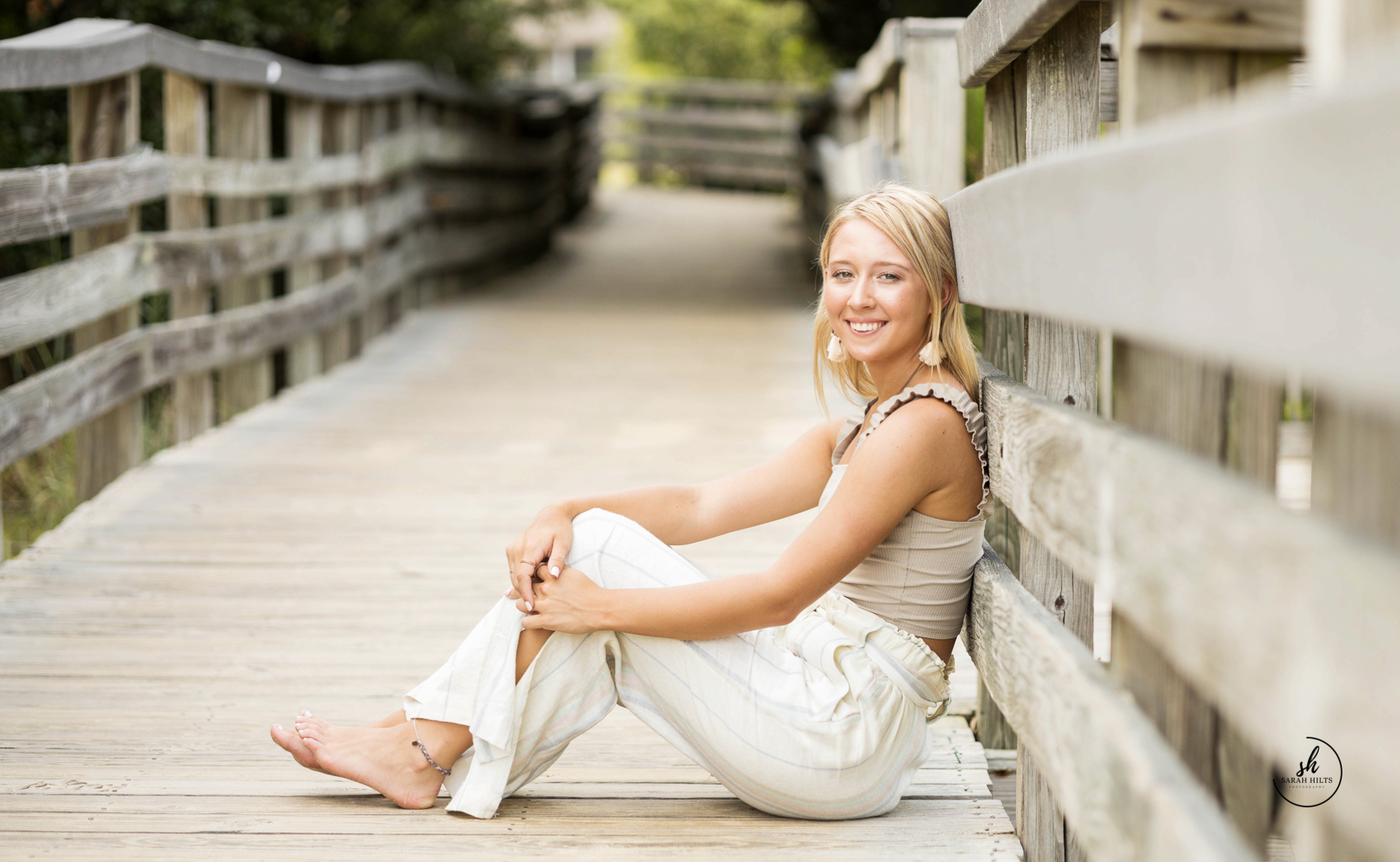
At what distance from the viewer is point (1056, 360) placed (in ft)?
6.15

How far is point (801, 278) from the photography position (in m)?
10.3

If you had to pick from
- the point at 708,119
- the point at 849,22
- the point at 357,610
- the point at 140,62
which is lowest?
the point at 357,610

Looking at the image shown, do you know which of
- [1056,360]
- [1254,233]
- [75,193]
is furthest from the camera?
[75,193]

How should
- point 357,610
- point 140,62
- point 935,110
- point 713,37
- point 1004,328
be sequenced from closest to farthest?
1. point 1004,328
2. point 357,610
3. point 140,62
4. point 935,110
5. point 713,37

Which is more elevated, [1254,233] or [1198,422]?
[1254,233]

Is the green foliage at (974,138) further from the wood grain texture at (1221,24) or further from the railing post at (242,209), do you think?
the wood grain texture at (1221,24)

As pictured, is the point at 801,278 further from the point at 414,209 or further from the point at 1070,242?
the point at 1070,242

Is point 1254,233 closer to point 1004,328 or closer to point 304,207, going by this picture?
point 1004,328

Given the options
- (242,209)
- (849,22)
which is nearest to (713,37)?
(849,22)

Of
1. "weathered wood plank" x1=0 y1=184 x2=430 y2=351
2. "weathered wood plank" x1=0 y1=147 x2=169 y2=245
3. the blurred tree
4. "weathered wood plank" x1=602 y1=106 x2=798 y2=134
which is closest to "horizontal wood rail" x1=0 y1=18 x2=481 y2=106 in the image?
"weathered wood plank" x1=0 y1=147 x2=169 y2=245

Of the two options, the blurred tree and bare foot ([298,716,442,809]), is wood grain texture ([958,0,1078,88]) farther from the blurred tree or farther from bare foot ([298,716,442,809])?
the blurred tree

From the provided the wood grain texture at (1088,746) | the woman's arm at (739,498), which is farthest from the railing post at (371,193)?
the wood grain texture at (1088,746)

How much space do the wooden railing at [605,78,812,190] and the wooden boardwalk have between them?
35.7ft

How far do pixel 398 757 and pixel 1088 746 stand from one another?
3.64ft
